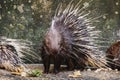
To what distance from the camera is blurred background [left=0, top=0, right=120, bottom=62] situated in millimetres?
8766

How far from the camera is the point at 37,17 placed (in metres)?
8.80

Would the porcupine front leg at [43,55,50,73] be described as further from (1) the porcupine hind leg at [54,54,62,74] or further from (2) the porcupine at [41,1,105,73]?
(1) the porcupine hind leg at [54,54,62,74]

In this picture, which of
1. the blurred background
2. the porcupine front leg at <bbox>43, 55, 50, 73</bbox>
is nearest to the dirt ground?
the porcupine front leg at <bbox>43, 55, 50, 73</bbox>

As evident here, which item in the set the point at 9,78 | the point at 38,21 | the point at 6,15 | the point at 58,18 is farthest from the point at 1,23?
the point at 9,78

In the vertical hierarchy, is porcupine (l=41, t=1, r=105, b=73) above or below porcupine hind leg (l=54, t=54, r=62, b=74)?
above

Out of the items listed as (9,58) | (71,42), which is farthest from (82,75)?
(9,58)

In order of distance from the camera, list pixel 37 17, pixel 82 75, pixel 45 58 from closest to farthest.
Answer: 1. pixel 82 75
2. pixel 45 58
3. pixel 37 17

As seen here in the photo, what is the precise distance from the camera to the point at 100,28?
8820 mm

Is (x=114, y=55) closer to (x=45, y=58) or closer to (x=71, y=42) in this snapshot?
(x=71, y=42)

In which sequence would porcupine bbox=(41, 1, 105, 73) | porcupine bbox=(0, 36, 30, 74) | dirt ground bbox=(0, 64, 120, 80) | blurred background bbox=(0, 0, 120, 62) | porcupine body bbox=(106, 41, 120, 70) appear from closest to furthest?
dirt ground bbox=(0, 64, 120, 80) < porcupine bbox=(0, 36, 30, 74) < porcupine bbox=(41, 1, 105, 73) < porcupine body bbox=(106, 41, 120, 70) < blurred background bbox=(0, 0, 120, 62)

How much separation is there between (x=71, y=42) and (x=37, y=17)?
1.51 metres

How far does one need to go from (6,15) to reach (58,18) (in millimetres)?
1553

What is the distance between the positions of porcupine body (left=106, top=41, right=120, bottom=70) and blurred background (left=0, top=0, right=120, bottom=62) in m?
0.64

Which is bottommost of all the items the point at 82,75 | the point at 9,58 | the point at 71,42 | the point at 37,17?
the point at 82,75
